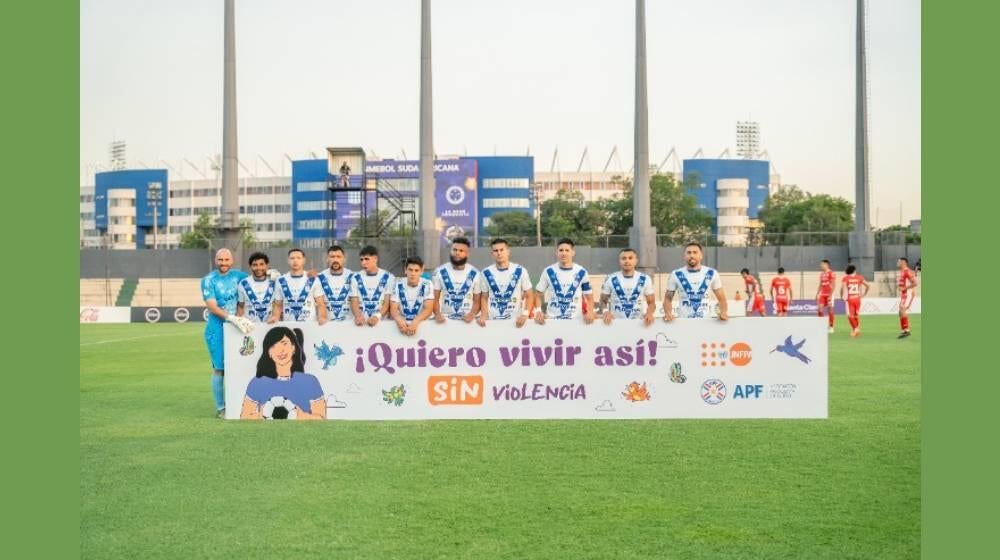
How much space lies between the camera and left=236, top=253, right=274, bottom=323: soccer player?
1220 cm

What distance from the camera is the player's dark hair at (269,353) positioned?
1169 cm

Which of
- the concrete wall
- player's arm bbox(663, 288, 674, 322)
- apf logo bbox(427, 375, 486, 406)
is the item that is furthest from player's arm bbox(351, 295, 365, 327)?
the concrete wall

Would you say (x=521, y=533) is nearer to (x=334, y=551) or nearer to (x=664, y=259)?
(x=334, y=551)

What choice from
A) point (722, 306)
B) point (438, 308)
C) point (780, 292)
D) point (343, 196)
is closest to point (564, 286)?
point (438, 308)

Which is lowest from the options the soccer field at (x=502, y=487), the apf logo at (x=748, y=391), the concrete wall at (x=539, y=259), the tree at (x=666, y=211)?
the soccer field at (x=502, y=487)

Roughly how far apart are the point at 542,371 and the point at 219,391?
358 centimetres

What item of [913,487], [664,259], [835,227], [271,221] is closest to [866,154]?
[664,259]

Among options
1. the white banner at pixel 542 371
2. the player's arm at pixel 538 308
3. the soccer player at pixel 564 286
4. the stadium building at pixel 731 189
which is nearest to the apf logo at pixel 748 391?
the white banner at pixel 542 371

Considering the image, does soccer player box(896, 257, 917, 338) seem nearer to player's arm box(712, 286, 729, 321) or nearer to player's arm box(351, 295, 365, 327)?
player's arm box(712, 286, 729, 321)

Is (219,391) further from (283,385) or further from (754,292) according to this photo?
(754,292)

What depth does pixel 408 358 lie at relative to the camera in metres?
11.7

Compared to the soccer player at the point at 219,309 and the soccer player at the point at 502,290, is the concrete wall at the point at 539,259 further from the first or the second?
the soccer player at the point at 502,290

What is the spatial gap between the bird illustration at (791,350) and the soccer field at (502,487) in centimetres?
71

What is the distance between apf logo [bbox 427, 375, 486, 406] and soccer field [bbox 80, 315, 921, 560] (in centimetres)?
28
